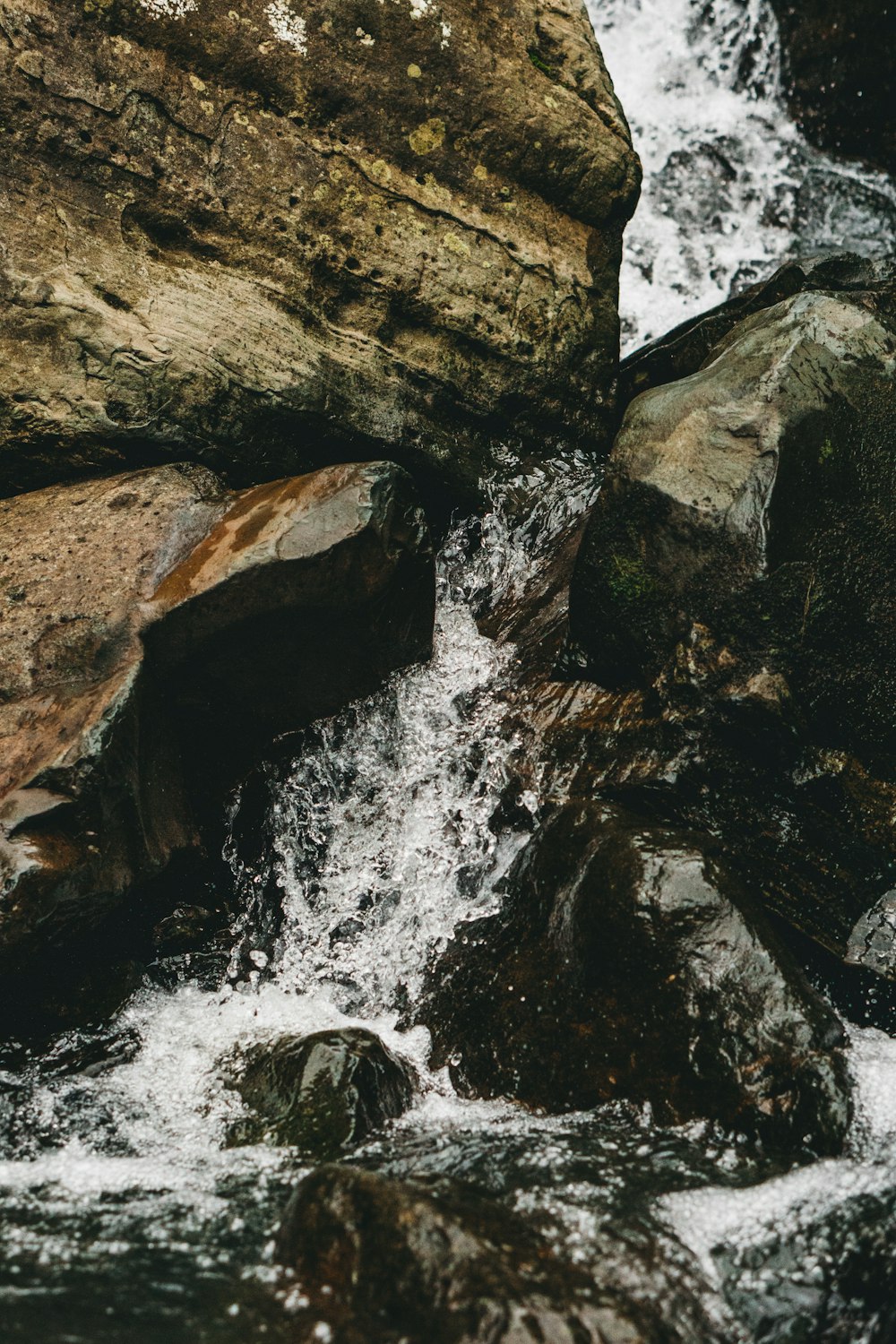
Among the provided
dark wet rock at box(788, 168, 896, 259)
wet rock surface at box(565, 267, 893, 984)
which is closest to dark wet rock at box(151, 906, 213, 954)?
wet rock surface at box(565, 267, 893, 984)

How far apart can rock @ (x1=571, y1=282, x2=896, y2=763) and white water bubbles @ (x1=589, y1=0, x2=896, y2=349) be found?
375 centimetres

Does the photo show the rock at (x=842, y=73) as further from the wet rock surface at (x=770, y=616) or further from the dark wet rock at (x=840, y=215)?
the wet rock surface at (x=770, y=616)

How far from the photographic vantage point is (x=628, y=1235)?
9.01ft

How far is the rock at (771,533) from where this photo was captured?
164 inches

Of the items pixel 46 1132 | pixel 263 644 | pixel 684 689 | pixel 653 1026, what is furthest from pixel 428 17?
pixel 46 1132

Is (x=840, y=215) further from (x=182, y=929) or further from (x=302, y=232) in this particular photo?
(x=182, y=929)

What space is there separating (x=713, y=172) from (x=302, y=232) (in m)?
5.25

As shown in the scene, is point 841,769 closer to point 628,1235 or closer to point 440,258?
point 628,1235

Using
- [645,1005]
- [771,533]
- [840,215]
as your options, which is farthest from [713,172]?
[645,1005]

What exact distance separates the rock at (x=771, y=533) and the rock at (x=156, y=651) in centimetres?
98

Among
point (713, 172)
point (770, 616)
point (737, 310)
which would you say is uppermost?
point (713, 172)

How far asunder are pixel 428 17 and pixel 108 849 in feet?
14.4

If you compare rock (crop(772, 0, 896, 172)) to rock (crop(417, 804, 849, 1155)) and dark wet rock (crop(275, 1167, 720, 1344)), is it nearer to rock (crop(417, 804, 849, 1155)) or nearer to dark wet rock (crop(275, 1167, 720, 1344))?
rock (crop(417, 804, 849, 1155))

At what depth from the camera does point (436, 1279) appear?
2396 millimetres
